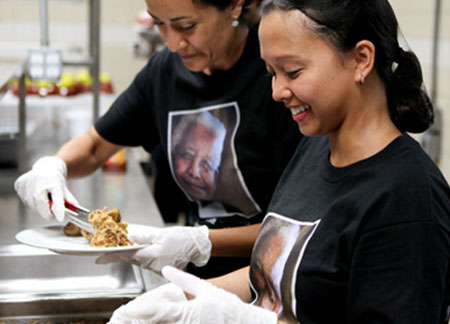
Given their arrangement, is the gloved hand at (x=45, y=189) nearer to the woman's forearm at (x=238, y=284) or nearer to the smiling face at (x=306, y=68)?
the woman's forearm at (x=238, y=284)

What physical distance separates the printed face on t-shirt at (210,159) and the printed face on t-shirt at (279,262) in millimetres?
446

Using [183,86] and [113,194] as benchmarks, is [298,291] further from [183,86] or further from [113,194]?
[113,194]

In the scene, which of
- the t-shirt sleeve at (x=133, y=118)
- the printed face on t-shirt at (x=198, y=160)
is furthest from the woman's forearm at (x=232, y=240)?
the t-shirt sleeve at (x=133, y=118)

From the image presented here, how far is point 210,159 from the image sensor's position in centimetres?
184

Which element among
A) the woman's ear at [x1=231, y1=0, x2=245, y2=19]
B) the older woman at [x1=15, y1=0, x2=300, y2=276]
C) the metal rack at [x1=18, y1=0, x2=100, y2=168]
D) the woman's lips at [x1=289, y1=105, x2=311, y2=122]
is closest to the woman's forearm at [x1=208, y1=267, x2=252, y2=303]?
the older woman at [x1=15, y1=0, x2=300, y2=276]

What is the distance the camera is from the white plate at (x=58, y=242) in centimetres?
153

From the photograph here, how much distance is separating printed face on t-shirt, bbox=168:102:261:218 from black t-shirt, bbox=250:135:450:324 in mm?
491

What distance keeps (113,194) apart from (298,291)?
1.59 meters

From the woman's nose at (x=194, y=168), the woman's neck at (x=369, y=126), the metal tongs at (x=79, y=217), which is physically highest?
the woman's neck at (x=369, y=126)

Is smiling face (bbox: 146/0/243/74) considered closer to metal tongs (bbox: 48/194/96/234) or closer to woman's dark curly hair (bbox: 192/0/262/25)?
woman's dark curly hair (bbox: 192/0/262/25)

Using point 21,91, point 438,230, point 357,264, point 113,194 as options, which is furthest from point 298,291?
point 21,91

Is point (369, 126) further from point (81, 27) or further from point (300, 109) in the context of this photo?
point (81, 27)

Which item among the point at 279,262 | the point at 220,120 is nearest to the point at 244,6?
the point at 220,120

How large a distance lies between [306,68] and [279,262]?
0.39m
